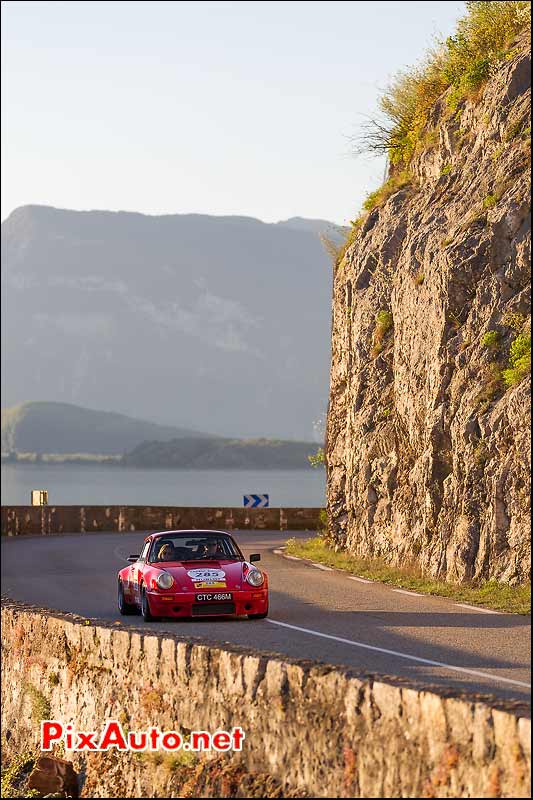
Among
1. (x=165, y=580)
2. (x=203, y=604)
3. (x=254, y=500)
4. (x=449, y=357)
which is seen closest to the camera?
(x=165, y=580)

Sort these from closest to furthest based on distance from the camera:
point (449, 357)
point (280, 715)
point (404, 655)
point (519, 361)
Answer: point (280, 715), point (404, 655), point (519, 361), point (449, 357)

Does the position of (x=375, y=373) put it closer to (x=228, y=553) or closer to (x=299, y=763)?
(x=228, y=553)

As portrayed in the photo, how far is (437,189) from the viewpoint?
26.9m

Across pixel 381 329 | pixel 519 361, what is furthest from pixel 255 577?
pixel 381 329

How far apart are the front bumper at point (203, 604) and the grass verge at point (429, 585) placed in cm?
336

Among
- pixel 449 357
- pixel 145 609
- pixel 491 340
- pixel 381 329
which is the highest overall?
pixel 381 329

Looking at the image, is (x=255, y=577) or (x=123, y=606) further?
(x=123, y=606)

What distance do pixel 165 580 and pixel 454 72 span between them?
15082mm

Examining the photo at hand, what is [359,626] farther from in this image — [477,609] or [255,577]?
[477,609]

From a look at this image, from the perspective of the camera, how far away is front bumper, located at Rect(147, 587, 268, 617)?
1698 centimetres

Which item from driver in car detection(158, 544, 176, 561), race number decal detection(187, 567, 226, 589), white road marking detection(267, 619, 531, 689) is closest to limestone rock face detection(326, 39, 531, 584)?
white road marking detection(267, 619, 531, 689)

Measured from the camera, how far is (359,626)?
17500 mm
